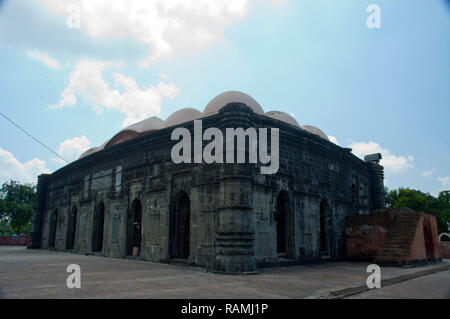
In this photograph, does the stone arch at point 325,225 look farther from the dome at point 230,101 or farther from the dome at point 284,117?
the dome at point 230,101

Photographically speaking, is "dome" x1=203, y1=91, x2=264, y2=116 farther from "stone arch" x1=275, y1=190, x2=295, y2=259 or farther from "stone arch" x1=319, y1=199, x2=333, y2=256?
"stone arch" x1=319, y1=199, x2=333, y2=256

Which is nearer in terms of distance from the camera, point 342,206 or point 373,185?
point 342,206

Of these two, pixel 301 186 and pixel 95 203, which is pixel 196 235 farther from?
pixel 95 203

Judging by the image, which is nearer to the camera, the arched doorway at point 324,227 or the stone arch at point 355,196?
the arched doorway at point 324,227

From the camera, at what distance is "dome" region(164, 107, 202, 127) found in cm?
1686

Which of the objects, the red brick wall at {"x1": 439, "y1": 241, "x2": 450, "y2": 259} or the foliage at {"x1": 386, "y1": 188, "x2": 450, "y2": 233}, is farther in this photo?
the foliage at {"x1": 386, "y1": 188, "x2": 450, "y2": 233}

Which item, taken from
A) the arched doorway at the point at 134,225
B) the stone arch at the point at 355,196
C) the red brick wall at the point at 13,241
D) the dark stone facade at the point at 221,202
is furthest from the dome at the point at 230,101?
the red brick wall at the point at 13,241

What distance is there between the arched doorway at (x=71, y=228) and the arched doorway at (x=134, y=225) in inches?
252

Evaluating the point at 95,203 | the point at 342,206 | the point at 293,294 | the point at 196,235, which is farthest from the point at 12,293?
the point at 342,206

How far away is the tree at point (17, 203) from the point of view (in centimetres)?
3675

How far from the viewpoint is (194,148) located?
452 inches

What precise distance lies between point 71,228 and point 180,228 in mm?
9748

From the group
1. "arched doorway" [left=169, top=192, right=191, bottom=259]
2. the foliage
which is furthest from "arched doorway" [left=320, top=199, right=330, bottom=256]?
the foliage

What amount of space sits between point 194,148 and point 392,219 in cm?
880
